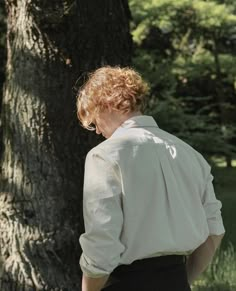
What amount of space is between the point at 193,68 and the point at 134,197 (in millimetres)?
20724

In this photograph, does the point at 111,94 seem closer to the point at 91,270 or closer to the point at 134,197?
the point at 134,197

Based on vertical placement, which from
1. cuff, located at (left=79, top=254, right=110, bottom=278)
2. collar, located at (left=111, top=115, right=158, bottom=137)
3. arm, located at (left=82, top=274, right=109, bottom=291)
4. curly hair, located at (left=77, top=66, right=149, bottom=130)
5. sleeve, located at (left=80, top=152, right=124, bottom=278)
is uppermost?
curly hair, located at (left=77, top=66, right=149, bottom=130)

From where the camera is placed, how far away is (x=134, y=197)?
235cm

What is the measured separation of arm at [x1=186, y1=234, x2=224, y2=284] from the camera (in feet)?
8.91

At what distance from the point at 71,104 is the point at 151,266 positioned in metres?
2.09

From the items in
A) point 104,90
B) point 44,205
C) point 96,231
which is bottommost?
point 44,205

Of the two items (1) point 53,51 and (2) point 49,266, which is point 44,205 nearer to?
(2) point 49,266

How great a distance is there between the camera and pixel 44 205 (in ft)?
14.0

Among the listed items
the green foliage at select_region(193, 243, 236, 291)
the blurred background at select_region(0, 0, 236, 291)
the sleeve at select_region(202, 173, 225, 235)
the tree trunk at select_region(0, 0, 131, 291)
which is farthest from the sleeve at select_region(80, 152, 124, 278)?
the blurred background at select_region(0, 0, 236, 291)

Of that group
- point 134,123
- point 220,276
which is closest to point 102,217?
point 134,123

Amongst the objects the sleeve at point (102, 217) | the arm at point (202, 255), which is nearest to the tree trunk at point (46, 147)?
the arm at point (202, 255)

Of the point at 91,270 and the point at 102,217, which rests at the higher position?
the point at 102,217

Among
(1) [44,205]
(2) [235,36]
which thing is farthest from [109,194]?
(2) [235,36]

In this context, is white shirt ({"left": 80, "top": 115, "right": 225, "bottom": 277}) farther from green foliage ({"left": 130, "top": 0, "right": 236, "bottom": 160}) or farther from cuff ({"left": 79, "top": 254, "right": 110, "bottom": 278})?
green foliage ({"left": 130, "top": 0, "right": 236, "bottom": 160})
